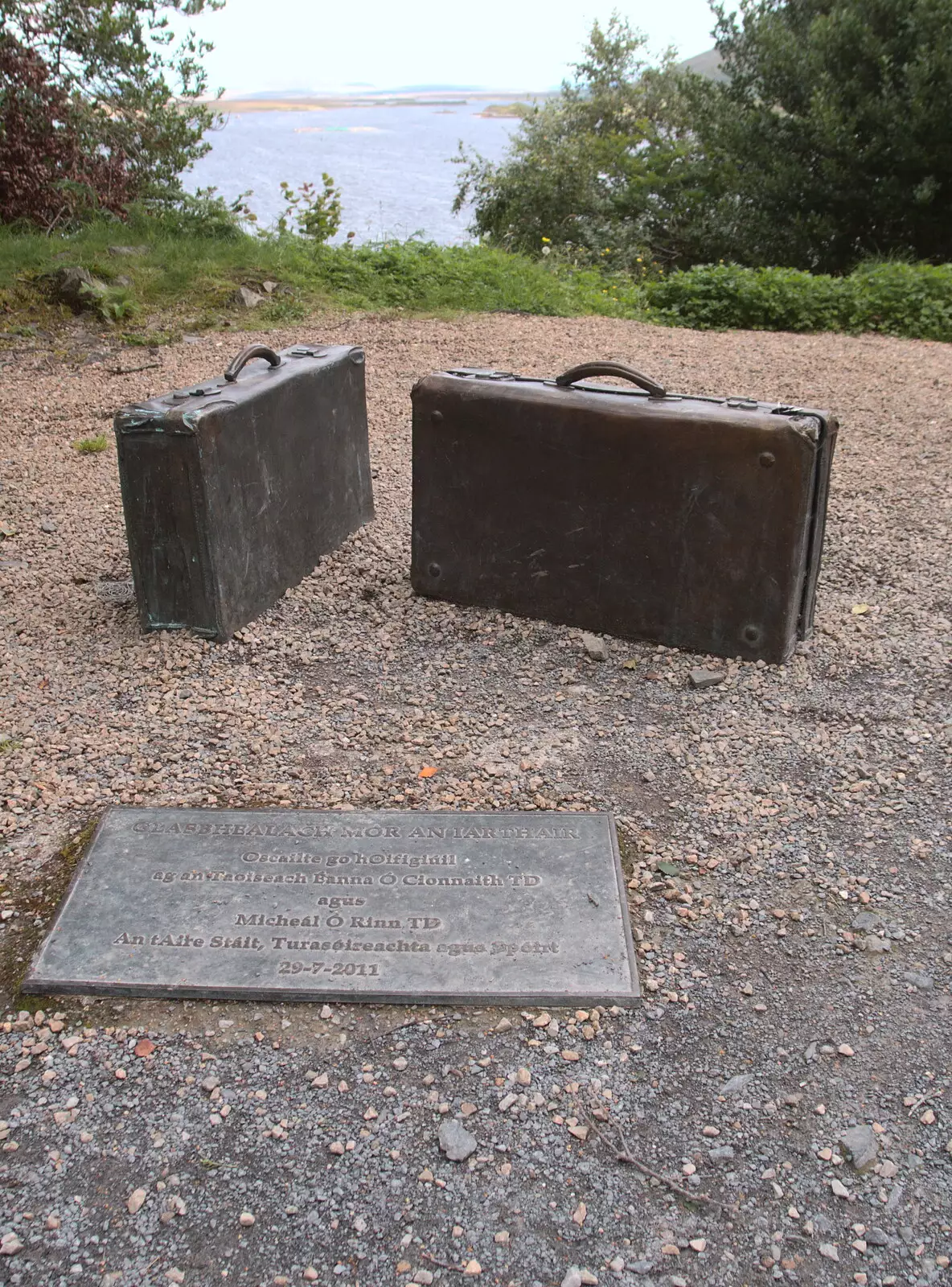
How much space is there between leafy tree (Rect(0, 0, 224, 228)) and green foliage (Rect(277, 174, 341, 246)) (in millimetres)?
954

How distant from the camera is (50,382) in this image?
251 inches

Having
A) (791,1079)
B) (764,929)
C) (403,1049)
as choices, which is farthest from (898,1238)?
(403,1049)

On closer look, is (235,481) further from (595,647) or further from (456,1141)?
(456,1141)

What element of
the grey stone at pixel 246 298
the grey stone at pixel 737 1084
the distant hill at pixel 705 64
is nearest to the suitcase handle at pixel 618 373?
the grey stone at pixel 737 1084

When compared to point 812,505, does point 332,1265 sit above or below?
below

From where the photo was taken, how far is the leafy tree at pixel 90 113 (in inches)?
338

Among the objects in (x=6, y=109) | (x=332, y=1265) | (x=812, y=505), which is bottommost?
(x=332, y=1265)

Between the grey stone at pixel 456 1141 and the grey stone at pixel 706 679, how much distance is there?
5.65ft

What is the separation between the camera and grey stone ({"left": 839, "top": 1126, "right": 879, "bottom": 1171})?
1.84 metres

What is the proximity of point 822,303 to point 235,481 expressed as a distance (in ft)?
19.7

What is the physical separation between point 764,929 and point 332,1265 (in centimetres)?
117

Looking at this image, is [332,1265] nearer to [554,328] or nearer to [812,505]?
[812,505]

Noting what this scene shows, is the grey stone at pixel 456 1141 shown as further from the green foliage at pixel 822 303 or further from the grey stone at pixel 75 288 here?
the green foliage at pixel 822 303

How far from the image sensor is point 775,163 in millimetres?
10398
